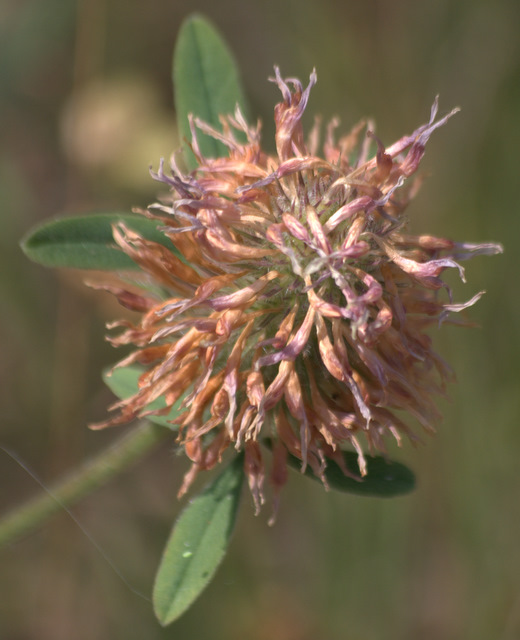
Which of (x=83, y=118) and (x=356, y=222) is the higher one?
(x=83, y=118)

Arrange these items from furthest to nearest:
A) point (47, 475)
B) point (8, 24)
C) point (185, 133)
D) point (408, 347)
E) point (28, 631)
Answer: point (8, 24)
point (28, 631)
point (47, 475)
point (185, 133)
point (408, 347)

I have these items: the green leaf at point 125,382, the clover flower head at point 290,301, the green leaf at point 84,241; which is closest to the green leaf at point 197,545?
the clover flower head at point 290,301

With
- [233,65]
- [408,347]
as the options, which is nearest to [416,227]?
[233,65]

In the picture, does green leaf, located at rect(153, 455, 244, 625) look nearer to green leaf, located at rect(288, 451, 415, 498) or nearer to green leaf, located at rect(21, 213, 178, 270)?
green leaf, located at rect(288, 451, 415, 498)

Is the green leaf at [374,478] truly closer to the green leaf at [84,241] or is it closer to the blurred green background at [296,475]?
the green leaf at [84,241]

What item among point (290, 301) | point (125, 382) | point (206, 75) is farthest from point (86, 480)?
point (206, 75)

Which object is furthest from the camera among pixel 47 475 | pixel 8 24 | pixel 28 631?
pixel 8 24

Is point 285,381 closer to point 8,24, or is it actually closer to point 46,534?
point 46,534

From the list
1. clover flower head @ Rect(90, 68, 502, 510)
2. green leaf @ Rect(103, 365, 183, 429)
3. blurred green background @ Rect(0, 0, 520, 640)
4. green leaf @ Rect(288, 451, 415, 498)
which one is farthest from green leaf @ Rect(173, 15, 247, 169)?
blurred green background @ Rect(0, 0, 520, 640)
